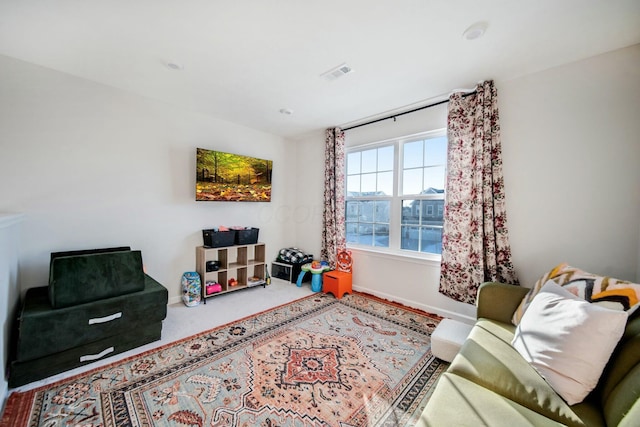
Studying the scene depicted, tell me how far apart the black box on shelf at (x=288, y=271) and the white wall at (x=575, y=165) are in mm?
2258

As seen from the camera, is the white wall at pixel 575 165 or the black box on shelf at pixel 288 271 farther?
the black box on shelf at pixel 288 271

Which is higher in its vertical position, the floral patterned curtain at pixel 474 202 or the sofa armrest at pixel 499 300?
the floral patterned curtain at pixel 474 202

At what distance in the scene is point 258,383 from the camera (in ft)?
5.74

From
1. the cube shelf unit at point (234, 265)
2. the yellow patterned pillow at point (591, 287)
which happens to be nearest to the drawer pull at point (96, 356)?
the cube shelf unit at point (234, 265)

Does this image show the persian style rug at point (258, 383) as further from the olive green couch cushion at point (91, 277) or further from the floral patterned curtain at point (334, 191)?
the floral patterned curtain at point (334, 191)

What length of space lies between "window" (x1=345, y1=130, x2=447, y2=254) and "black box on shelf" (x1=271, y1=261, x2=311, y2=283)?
3.01 ft

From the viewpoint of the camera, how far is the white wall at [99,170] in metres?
2.19

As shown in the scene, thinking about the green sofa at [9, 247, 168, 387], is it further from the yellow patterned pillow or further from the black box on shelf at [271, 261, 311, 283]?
the yellow patterned pillow

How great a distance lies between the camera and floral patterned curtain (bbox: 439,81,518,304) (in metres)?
2.36

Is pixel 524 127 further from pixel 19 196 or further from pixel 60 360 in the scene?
pixel 19 196

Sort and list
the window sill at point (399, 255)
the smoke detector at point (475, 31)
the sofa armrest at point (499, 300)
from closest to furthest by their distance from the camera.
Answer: the smoke detector at point (475, 31) → the sofa armrest at point (499, 300) → the window sill at point (399, 255)

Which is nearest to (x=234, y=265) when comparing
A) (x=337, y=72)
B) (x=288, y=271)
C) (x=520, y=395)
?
(x=288, y=271)

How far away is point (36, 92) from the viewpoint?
2230mm

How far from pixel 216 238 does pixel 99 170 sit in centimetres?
138
